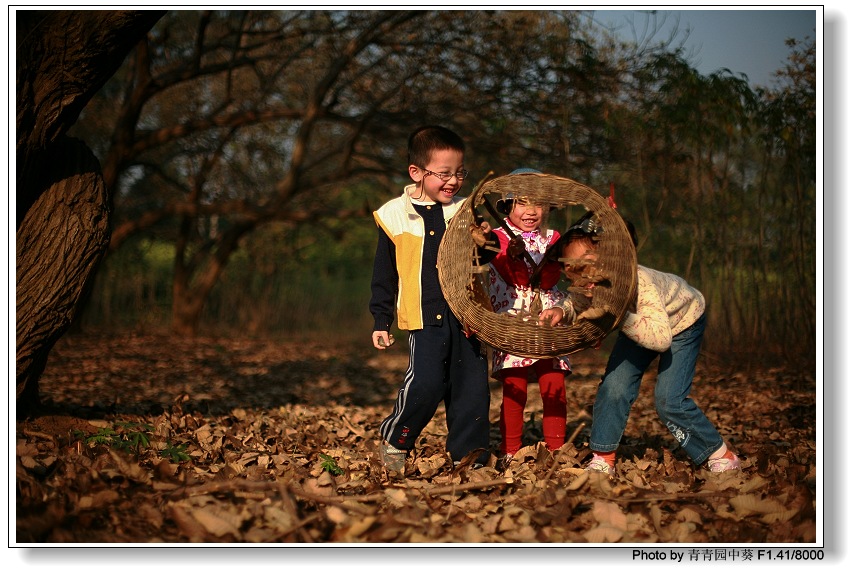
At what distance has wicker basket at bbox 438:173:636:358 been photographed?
405 cm

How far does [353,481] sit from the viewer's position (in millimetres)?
4402

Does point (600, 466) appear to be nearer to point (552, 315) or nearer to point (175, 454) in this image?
point (552, 315)

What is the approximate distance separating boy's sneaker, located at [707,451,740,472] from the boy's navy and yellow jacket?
1648mm

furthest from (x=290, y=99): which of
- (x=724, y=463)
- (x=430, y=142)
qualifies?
(x=724, y=463)

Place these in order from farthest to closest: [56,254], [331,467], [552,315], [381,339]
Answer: [56,254] < [331,467] < [381,339] < [552,315]

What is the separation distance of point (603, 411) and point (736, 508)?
38.1 inches

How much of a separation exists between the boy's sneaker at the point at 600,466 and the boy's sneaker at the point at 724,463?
0.54 m

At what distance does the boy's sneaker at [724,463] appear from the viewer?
4641 millimetres

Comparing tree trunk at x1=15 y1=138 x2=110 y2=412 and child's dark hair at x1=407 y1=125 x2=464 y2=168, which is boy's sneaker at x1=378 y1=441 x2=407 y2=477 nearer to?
child's dark hair at x1=407 y1=125 x2=464 y2=168

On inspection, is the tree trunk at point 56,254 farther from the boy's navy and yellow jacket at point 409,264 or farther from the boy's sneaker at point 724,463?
the boy's sneaker at point 724,463

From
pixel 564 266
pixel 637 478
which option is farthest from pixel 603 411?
pixel 564 266

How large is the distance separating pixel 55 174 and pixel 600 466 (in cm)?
339

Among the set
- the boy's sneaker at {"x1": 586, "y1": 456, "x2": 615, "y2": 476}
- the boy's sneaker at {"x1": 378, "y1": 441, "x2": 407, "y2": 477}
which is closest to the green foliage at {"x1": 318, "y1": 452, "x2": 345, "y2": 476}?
the boy's sneaker at {"x1": 378, "y1": 441, "x2": 407, "y2": 477}
